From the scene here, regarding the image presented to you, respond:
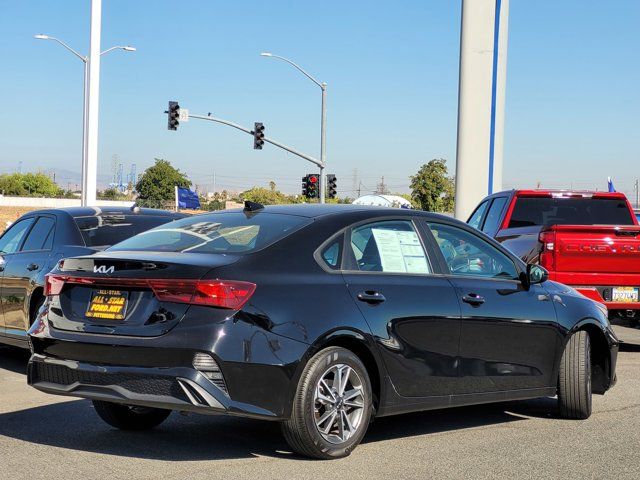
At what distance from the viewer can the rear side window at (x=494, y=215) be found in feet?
48.1

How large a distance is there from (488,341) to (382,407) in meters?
1.11

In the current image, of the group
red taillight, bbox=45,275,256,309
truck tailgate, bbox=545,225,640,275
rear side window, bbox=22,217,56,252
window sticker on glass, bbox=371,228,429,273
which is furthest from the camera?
truck tailgate, bbox=545,225,640,275

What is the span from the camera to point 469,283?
714 cm

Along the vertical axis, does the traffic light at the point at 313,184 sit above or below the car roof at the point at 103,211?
above

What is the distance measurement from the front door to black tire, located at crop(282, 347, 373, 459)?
974 millimetres

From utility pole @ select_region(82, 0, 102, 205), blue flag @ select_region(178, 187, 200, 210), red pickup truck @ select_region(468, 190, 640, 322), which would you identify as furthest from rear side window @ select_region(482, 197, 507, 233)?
blue flag @ select_region(178, 187, 200, 210)

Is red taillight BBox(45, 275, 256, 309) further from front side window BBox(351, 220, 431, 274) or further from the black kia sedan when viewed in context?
front side window BBox(351, 220, 431, 274)

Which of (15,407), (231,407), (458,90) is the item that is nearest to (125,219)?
(15,407)

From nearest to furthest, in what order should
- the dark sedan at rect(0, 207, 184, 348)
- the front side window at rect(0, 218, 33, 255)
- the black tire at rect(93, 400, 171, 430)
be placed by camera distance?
the black tire at rect(93, 400, 171, 430)
the dark sedan at rect(0, 207, 184, 348)
the front side window at rect(0, 218, 33, 255)

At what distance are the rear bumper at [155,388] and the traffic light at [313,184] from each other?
39828 mm

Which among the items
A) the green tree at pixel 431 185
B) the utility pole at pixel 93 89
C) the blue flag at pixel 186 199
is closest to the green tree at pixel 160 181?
the green tree at pixel 431 185

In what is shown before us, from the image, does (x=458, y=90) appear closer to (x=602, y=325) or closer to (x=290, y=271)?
(x=602, y=325)

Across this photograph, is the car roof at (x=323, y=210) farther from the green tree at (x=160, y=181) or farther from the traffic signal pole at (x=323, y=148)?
the green tree at (x=160, y=181)

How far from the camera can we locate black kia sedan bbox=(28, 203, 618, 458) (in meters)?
5.69
